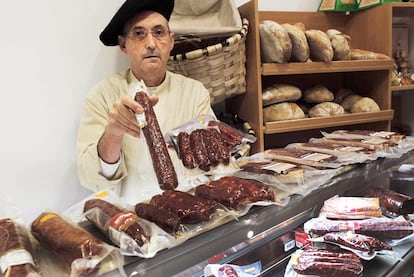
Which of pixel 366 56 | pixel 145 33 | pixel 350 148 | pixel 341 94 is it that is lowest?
pixel 350 148

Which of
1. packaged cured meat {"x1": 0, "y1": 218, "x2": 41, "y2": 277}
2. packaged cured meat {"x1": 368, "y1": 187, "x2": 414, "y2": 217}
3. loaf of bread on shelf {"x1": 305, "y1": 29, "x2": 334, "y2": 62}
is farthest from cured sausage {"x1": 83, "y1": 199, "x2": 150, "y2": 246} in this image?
loaf of bread on shelf {"x1": 305, "y1": 29, "x2": 334, "y2": 62}

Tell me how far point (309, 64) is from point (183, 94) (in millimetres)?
727

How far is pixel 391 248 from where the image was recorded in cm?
86

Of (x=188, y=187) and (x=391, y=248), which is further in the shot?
(x=188, y=187)

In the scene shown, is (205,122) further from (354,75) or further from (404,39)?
(404,39)

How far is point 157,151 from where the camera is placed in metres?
0.85

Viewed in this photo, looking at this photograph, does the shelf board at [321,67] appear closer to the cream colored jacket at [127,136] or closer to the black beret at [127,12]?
the cream colored jacket at [127,136]

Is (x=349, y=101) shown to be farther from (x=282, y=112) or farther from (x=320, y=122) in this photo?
(x=282, y=112)

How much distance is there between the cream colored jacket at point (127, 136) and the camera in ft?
4.40

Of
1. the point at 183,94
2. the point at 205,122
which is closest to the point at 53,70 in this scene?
the point at 183,94

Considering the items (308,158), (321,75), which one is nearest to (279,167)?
(308,158)

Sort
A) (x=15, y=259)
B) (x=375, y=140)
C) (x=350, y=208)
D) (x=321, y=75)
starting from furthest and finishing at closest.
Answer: (x=321, y=75), (x=375, y=140), (x=350, y=208), (x=15, y=259)

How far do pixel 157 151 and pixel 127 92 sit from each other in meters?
0.53

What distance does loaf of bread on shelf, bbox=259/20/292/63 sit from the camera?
5.88 ft
